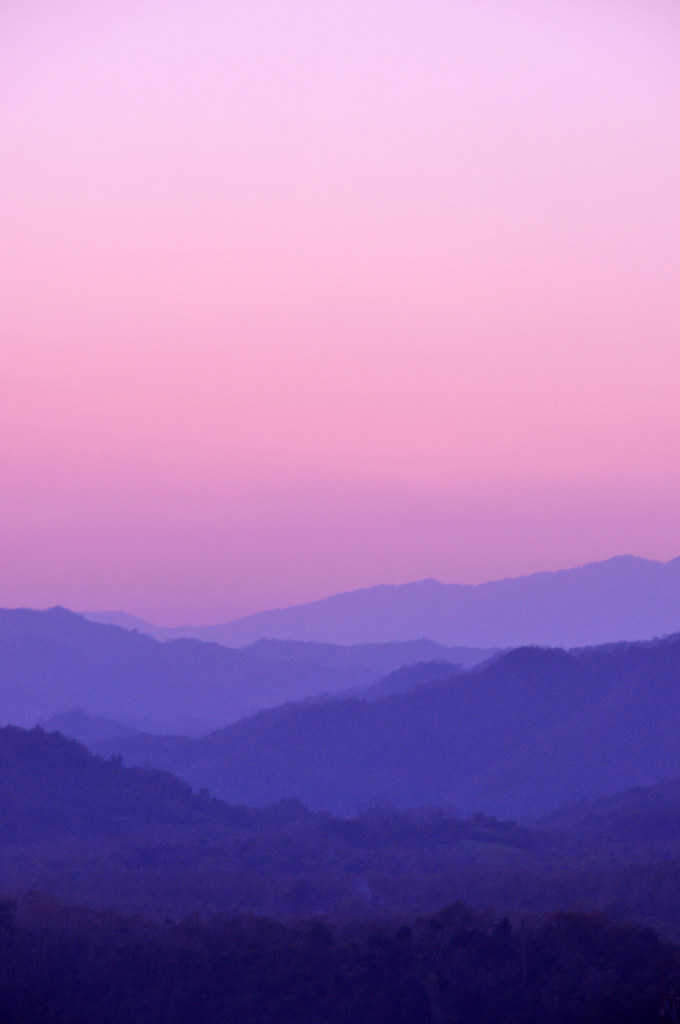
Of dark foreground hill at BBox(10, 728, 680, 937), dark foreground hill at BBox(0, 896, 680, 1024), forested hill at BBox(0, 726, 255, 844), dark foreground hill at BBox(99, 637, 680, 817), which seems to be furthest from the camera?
dark foreground hill at BBox(99, 637, 680, 817)

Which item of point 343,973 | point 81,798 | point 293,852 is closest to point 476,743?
point 81,798

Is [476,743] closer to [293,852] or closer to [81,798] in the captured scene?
[81,798]

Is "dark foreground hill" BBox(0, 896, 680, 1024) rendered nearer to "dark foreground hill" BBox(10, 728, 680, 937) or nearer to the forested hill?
"dark foreground hill" BBox(10, 728, 680, 937)

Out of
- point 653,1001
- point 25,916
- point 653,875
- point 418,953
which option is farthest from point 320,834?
point 653,1001

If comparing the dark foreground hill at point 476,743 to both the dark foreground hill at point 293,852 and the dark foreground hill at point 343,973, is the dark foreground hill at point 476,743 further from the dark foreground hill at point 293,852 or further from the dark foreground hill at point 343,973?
the dark foreground hill at point 343,973

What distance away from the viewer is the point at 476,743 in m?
106

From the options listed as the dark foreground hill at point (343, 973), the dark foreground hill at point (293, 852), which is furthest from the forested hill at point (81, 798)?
the dark foreground hill at point (343, 973)

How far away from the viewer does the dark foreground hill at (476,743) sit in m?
95.8

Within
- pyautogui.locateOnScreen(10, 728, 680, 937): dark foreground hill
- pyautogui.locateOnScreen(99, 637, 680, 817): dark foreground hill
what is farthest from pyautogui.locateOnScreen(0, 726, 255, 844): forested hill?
pyautogui.locateOnScreen(99, 637, 680, 817): dark foreground hill

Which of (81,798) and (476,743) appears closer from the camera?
(81,798)

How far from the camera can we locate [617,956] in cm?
2883

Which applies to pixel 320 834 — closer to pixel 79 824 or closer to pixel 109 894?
pixel 79 824

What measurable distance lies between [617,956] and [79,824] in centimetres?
4607

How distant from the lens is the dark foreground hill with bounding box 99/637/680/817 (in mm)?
95750
